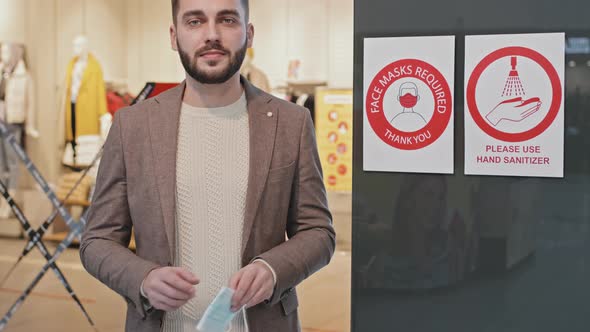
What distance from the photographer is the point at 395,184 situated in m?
2.02

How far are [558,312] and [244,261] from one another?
2.73 feet

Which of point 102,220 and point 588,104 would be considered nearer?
point 102,220

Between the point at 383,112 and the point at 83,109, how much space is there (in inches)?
202

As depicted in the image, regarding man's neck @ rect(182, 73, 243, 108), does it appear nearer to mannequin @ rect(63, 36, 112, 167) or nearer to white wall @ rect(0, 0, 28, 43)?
mannequin @ rect(63, 36, 112, 167)

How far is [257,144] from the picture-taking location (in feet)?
5.31

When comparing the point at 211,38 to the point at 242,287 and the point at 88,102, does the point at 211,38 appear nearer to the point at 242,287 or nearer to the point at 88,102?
the point at 242,287

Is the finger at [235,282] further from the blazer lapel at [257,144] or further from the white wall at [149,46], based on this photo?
the white wall at [149,46]

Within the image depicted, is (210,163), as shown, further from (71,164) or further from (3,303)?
(71,164)

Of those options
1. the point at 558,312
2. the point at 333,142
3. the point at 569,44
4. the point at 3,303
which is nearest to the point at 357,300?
the point at 558,312

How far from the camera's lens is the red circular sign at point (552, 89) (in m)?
1.87

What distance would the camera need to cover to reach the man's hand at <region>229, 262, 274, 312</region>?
142 centimetres

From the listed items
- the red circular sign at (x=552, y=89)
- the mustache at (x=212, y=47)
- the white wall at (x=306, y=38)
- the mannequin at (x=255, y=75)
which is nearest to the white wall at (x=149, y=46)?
the mannequin at (x=255, y=75)

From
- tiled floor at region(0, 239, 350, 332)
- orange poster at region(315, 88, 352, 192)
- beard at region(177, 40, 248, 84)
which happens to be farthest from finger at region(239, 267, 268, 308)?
orange poster at region(315, 88, 352, 192)

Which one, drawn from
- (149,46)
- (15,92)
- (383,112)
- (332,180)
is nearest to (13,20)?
(15,92)
